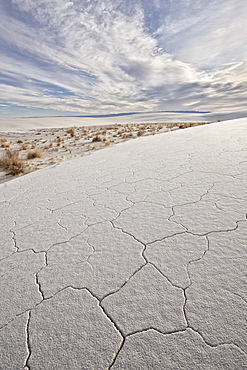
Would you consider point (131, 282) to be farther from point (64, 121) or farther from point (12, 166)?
point (64, 121)

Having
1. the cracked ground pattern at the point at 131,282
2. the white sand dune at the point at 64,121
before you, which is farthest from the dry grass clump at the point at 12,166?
the white sand dune at the point at 64,121

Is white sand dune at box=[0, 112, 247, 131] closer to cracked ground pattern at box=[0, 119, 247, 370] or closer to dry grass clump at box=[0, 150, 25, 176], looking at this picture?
dry grass clump at box=[0, 150, 25, 176]

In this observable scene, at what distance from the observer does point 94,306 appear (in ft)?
3.10

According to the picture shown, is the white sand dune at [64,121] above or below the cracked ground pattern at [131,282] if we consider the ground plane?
above

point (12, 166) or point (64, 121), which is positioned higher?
point (64, 121)

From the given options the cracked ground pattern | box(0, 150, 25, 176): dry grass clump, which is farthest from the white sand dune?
the cracked ground pattern

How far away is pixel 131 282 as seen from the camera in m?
1.04

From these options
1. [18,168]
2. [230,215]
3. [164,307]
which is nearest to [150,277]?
[164,307]

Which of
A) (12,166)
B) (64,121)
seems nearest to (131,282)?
(12,166)

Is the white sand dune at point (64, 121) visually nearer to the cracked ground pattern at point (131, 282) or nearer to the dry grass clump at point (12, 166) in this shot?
the dry grass clump at point (12, 166)

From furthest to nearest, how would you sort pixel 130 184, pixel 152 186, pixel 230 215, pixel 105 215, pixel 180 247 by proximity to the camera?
pixel 130 184 → pixel 152 186 → pixel 105 215 → pixel 230 215 → pixel 180 247

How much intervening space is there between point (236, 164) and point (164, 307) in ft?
7.21

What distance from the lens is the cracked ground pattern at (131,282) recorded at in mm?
757

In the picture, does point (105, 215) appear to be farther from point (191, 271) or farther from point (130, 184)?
point (191, 271)
